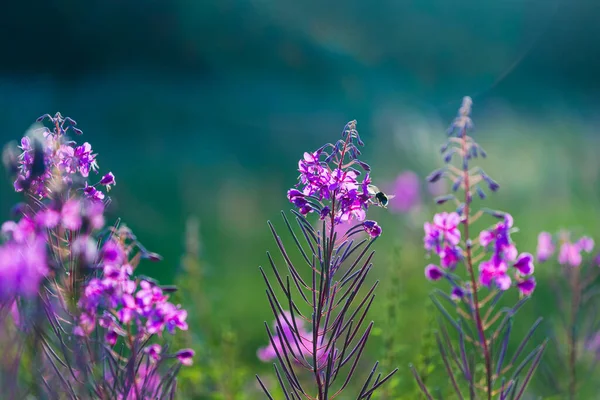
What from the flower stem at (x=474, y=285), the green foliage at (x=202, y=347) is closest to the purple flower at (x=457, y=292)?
the flower stem at (x=474, y=285)

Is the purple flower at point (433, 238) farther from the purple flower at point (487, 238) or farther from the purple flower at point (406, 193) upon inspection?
the purple flower at point (406, 193)

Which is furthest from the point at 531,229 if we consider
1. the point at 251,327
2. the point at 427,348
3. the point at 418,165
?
the point at 427,348

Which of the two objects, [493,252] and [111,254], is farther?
[493,252]

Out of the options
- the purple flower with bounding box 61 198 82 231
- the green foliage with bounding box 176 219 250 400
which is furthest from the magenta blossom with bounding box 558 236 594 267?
the purple flower with bounding box 61 198 82 231

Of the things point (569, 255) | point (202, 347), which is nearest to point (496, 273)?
point (569, 255)

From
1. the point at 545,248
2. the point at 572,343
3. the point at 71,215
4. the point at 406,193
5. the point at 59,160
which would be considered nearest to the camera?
the point at 71,215

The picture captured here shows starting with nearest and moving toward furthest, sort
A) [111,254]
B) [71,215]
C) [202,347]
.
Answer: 1. [71,215]
2. [111,254]
3. [202,347]

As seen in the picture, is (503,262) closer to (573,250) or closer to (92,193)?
(573,250)
